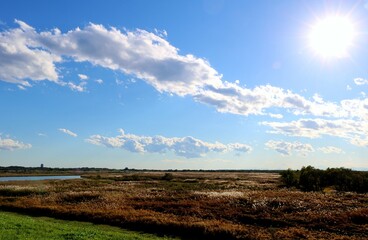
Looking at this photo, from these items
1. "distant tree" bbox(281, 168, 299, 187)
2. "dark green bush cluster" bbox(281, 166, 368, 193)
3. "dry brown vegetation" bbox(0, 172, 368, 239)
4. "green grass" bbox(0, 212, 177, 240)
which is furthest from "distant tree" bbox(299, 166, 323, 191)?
"green grass" bbox(0, 212, 177, 240)

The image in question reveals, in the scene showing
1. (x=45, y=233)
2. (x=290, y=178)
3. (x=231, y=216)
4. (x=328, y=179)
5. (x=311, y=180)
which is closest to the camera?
(x=45, y=233)

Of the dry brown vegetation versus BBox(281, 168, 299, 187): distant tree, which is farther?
BBox(281, 168, 299, 187): distant tree

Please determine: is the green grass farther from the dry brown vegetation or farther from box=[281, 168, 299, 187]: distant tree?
box=[281, 168, 299, 187]: distant tree

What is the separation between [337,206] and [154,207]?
59.0 feet

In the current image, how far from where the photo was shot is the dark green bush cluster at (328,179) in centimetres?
7388

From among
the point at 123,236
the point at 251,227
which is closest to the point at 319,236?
the point at 251,227

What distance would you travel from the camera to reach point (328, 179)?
3145 inches

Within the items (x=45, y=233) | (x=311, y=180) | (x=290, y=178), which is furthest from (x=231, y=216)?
(x=290, y=178)

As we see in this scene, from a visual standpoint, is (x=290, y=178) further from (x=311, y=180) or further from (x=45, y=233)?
(x=45, y=233)

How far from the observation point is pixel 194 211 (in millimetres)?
35719

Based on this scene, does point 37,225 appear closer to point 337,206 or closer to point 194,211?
point 194,211

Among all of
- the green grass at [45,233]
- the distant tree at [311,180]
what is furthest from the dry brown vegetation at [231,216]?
the distant tree at [311,180]

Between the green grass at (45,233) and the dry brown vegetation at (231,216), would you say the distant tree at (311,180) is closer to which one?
the dry brown vegetation at (231,216)

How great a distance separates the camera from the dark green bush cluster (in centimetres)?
7388
